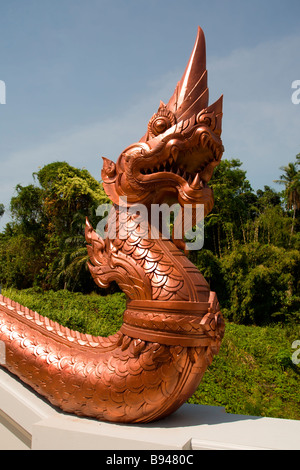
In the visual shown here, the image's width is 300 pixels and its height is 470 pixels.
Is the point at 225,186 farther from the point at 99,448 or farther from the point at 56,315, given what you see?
the point at 99,448

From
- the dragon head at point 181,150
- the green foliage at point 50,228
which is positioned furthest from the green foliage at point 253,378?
the green foliage at point 50,228

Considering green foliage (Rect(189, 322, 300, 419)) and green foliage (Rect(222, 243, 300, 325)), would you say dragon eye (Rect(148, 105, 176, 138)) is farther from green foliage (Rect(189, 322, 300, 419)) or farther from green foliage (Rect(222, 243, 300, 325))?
green foliage (Rect(222, 243, 300, 325))

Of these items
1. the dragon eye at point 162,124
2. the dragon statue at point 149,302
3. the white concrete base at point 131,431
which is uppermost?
the dragon eye at point 162,124

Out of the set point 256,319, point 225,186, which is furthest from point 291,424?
point 225,186

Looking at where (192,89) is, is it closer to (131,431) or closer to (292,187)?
(131,431)

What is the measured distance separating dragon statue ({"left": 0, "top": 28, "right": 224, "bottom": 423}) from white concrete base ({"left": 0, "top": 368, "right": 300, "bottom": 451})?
0.08m

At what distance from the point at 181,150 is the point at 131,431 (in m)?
1.49

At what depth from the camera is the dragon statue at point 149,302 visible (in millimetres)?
1887

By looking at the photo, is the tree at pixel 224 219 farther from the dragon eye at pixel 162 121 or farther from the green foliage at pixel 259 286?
the dragon eye at pixel 162 121

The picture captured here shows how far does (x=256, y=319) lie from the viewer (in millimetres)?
12547

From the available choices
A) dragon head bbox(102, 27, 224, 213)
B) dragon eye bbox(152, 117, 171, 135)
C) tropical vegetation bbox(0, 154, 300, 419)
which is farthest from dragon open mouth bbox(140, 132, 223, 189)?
tropical vegetation bbox(0, 154, 300, 419)

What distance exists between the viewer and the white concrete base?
169cm

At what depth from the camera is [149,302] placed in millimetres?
1928

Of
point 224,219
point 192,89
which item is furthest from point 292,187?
point 192,89
